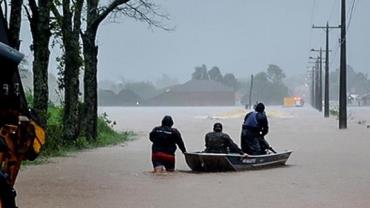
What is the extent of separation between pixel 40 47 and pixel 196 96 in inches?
6503

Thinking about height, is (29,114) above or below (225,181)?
above

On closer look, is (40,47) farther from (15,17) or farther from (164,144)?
(164,144)

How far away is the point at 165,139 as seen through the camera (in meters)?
18.9

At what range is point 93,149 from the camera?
1170 inches

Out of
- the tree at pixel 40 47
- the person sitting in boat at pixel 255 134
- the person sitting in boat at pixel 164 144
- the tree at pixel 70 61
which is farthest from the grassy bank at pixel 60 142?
the person sitting in boat at pixel 255 134

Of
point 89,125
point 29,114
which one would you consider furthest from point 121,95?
point 29,114

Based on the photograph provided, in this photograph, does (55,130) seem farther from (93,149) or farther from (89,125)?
(89,125)

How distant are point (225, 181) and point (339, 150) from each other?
12290 millimetres

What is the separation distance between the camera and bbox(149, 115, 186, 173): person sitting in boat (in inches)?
741

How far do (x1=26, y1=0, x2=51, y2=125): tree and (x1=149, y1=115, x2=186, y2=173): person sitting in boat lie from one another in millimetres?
6665

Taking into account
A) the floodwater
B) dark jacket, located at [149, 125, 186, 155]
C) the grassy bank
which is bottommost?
the floodwater

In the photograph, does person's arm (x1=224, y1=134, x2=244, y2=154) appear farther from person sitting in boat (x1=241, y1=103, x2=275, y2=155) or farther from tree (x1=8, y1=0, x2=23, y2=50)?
tree (x1=8, y1=0, x2=23, y2=50)

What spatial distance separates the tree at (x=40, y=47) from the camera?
80.6 ft

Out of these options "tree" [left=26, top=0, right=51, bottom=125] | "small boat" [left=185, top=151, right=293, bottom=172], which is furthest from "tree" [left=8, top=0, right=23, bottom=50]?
"small boat" [left=185, top=151, right=293, bottom=172]
